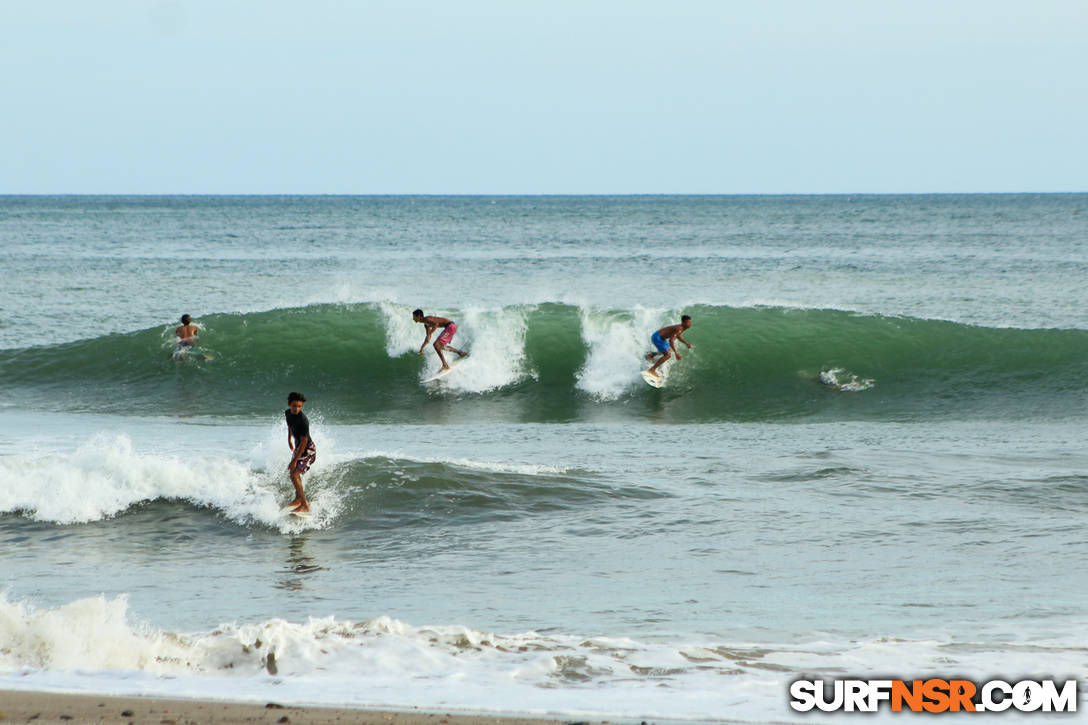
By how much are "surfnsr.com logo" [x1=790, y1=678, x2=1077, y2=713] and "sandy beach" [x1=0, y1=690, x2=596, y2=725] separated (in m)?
1.34

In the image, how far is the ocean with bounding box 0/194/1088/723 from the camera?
5559mm

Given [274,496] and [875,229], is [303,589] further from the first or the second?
[875,229]

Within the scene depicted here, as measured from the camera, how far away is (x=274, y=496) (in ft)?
32.9

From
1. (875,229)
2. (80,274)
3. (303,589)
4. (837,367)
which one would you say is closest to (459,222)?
(875,229)

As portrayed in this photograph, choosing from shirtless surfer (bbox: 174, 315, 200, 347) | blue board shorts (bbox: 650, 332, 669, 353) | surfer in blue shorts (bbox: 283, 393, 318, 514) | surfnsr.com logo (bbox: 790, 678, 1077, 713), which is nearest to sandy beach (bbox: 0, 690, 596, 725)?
surfnsr.com logo (bbox: 790, 678, 1077, 713)

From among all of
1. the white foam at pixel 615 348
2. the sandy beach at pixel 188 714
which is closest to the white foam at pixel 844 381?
the white foam at pixel 615 348

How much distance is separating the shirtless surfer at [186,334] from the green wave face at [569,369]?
0.25 metres

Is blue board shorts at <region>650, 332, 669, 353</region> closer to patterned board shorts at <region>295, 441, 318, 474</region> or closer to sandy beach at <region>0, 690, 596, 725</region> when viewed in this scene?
patterned board shorts at <region>295, 441, 318, 474</region>

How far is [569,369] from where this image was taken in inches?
754

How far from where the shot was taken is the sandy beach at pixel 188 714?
453cm

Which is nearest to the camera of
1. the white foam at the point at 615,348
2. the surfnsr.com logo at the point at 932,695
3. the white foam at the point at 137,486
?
the surfnsr.com logo at the point at 932,695

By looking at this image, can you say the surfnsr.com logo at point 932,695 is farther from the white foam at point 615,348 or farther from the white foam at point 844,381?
the white foam at point 844,381

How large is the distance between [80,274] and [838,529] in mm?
33819

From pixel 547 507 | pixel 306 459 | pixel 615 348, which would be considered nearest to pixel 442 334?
pixel 615 348
